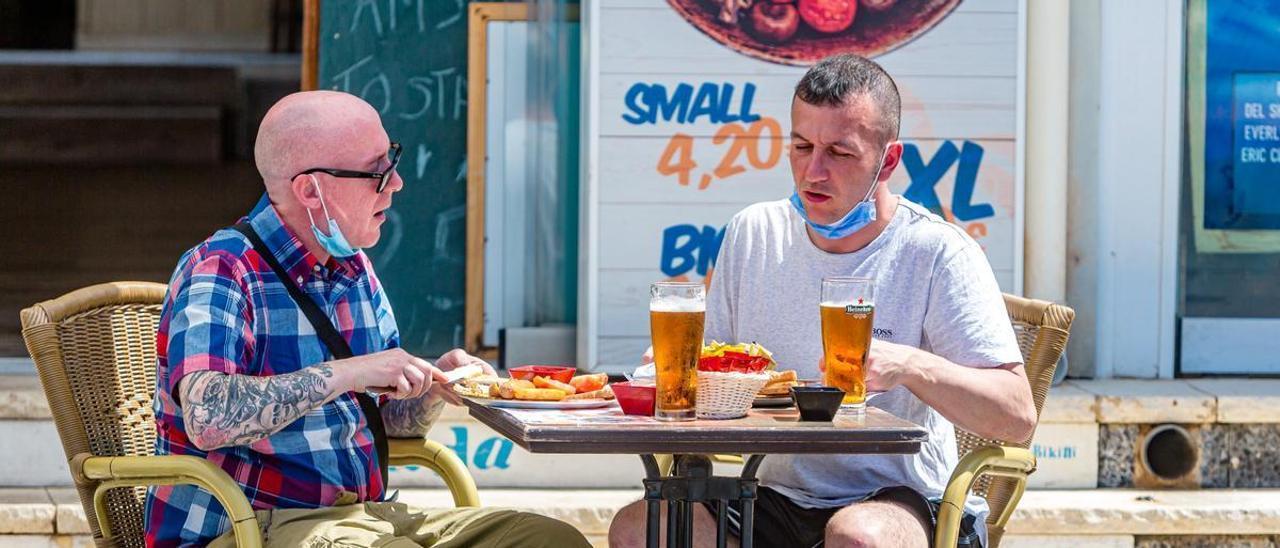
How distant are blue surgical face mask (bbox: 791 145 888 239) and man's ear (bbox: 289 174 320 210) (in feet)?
2.96

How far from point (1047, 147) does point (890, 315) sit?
283cm

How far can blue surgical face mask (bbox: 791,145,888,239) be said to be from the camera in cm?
313

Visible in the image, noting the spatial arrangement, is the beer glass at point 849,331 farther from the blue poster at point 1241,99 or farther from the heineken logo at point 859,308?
the blue poster at point 1241,99

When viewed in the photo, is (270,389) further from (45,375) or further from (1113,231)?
(1113,231)

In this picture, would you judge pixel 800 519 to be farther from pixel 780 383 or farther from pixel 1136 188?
pixel 1136 188

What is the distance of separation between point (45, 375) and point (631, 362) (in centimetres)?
268

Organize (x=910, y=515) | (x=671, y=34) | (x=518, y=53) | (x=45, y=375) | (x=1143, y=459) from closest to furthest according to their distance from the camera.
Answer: (x=910, y=515), (x=45, y=375), (x=1143, y=459), (x=671, y=34), (x=518, y=53)

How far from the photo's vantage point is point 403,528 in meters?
3.01

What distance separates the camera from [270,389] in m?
2.78

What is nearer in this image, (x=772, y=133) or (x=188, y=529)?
(x=188, y=529)

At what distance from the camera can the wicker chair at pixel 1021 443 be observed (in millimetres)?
3139

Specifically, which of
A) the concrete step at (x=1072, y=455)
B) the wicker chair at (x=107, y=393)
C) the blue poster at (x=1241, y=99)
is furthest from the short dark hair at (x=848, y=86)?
the blue poster at (x=1241, y=99)

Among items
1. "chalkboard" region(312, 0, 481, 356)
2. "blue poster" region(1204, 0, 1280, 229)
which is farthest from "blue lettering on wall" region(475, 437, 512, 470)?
"blue poster" region(1204, 0, 1280, 229)

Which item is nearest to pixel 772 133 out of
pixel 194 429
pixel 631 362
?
pixel 631 362
